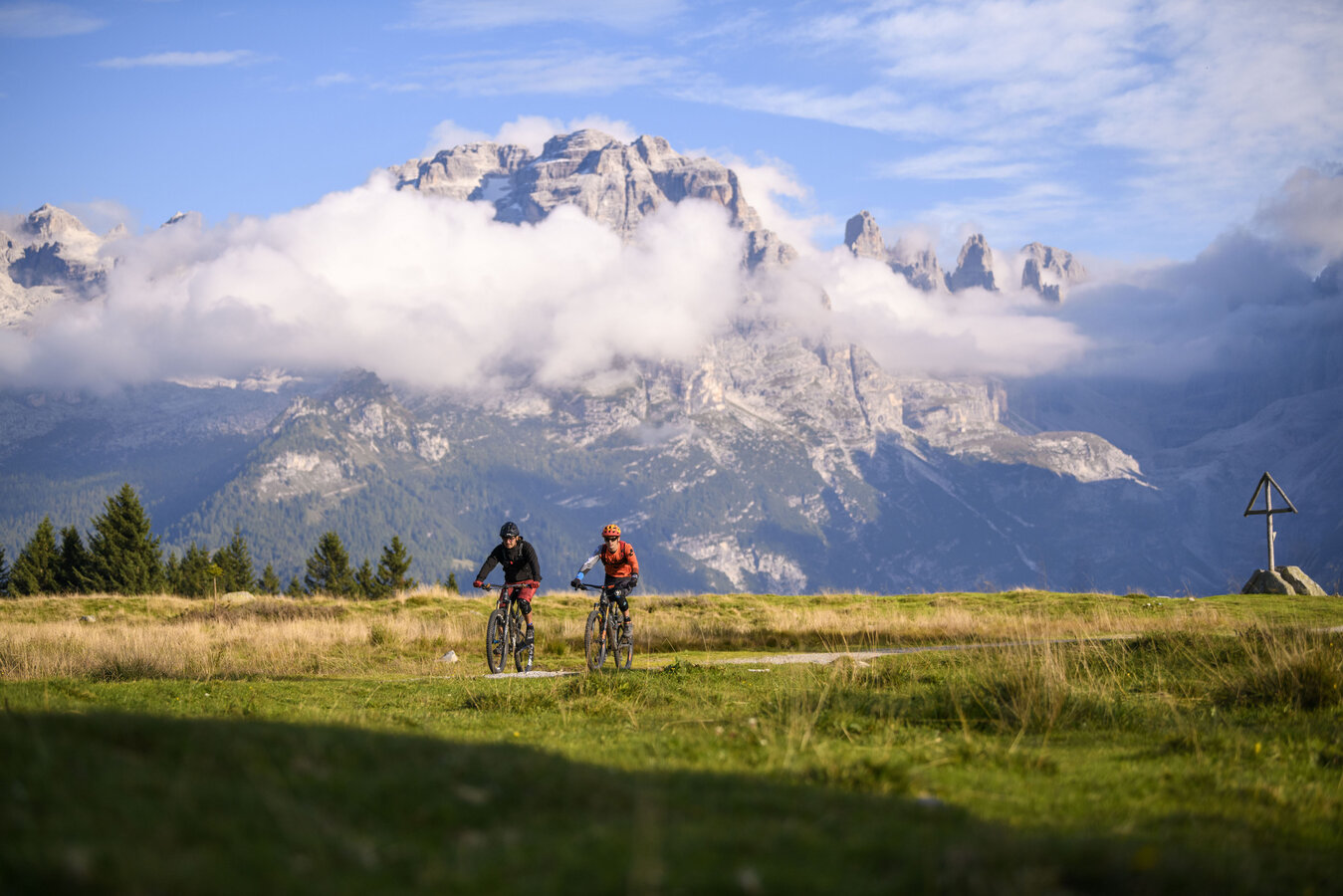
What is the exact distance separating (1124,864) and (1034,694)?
650cm

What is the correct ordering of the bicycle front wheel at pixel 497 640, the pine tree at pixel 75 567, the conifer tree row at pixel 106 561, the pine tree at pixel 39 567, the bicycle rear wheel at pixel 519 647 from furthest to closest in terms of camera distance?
the conifer tree row at pixel 106 561 < the pine tree at pixel 75 567 < the pine tree at pixel 39 567 < the bicycle rear wheel at pixel 519 647 < the bicycle front wheel at pixel 497 640

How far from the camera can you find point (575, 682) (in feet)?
49.3

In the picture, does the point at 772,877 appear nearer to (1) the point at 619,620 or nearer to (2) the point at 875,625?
(1) the point at 619,620

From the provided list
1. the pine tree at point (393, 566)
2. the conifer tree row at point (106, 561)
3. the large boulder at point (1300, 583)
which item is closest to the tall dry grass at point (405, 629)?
the large boulder at point (1300, 583)

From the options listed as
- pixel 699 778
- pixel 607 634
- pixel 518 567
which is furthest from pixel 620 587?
pixel 699 778

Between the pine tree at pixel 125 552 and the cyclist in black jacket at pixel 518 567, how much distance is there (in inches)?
2659

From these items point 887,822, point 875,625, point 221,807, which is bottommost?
point 875,625

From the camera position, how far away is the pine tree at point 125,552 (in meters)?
77.8

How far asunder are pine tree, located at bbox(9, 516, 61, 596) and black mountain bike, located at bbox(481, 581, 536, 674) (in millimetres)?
69720

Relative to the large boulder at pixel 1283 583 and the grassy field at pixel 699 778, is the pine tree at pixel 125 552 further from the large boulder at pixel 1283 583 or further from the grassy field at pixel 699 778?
the large boulder at pixel 1283 583

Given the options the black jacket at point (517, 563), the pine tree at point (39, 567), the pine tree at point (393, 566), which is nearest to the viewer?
the black jacket at point (517, 563)

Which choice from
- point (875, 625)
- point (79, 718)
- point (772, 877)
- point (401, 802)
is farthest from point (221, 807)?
point (875, 625)

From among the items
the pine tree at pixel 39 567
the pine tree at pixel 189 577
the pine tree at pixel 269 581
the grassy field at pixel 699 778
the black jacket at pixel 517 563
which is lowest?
the pine tree at pixel 269 581

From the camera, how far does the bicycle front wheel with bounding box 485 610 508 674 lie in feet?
64.7
